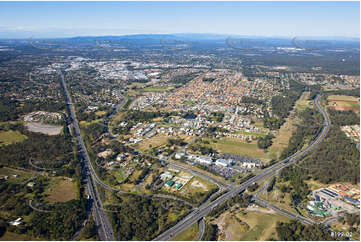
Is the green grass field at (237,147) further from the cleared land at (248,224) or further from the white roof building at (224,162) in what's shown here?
the cleared land at (248,224)

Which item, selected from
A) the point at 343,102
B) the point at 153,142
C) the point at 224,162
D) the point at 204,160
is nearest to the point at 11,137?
the point at 153,142

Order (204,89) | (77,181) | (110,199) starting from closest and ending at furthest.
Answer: (110,199), (77,181), (204,89)

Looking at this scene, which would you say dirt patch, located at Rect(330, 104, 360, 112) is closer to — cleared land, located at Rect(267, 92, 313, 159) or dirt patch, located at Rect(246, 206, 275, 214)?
cleared land, located at Rect(267, 92, 313, 159)

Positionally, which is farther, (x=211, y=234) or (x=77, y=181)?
(x=77, y=181)

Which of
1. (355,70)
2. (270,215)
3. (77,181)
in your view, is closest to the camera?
(270,215)

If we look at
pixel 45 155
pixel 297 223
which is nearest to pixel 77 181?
pixel 45 155

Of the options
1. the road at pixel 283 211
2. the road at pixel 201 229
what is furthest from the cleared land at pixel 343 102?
the road at pixel 201 229

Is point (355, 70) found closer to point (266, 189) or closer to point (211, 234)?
point (266, 189)
